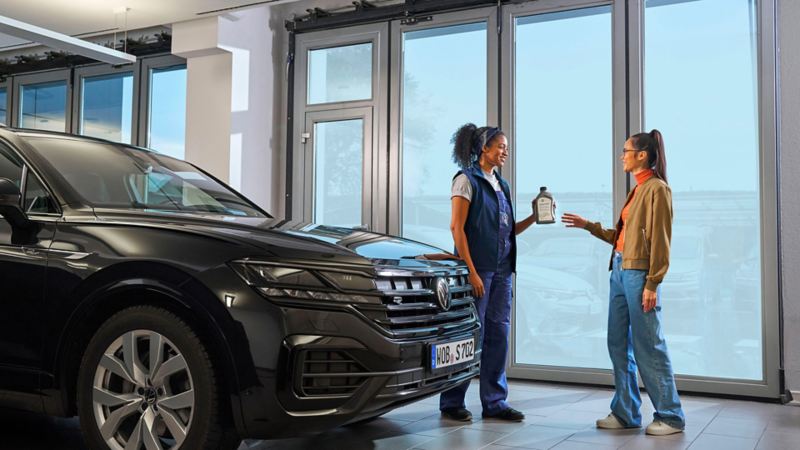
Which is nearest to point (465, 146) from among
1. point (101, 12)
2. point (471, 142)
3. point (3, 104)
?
point (471, 142)

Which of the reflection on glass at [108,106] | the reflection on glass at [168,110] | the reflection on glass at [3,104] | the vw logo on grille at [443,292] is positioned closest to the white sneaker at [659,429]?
the vw logo on grille at [443,292]

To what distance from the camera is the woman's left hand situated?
326 cm

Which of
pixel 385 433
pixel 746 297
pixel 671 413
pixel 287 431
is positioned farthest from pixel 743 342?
pixel 287 431

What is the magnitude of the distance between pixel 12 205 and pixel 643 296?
2581 mm

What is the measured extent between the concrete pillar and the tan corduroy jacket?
3.30 m

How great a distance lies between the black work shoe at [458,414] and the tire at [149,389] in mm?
1537

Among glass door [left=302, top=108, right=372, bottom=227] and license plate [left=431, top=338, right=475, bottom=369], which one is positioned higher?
glass door [left=302, top=108, right=372, bottom=227]

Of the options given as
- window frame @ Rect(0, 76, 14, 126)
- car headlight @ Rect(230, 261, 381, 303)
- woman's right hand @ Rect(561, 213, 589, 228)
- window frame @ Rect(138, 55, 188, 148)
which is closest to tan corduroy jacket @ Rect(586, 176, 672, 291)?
woman's right hand @ Rect(561, 213, 589, 228)

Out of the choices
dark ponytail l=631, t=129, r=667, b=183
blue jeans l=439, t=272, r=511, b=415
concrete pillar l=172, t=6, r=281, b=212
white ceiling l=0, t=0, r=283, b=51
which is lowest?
blue jeans l=439, t=272, r=511, b=415

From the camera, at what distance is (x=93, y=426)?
2.35 m

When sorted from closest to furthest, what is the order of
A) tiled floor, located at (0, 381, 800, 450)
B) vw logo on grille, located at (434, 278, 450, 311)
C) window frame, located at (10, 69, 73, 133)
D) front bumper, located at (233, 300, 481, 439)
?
front bumper, located at (233, 300, 481, 439) < vw logo on grille, located at (434, 278, 450, 311) < tiled floor, located at (0, 381, 800, 450) < window frame, located at (10, 69, 73, 133)

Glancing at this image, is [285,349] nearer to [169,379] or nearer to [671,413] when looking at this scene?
[169,379]

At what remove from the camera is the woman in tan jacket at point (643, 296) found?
3283mm

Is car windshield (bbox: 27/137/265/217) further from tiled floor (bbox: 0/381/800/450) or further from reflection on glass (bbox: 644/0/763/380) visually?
reflection on glass (bbox: 644/0/763/380)
